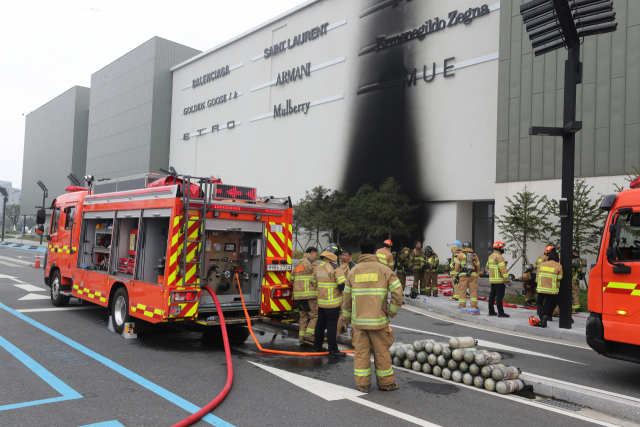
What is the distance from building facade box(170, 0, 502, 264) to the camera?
2417cm

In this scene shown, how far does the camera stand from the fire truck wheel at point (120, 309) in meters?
8.24

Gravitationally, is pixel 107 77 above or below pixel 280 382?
above

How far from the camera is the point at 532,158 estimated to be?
63.5 ft

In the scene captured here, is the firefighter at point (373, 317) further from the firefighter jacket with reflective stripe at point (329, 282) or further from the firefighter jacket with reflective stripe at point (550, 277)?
the firefighter jacket with reflective stripe at point (550, 277)

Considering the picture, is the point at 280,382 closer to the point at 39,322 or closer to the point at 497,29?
the point at 39,322

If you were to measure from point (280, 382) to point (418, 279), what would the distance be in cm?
1079

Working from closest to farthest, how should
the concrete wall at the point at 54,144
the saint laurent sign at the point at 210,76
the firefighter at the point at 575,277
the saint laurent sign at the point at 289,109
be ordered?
the firefighter at the point at 575,277
the saint laurent sign at the point at 289,109
the saint laurent sign at the point at 210,76
the concrete wall at the point at 54,144

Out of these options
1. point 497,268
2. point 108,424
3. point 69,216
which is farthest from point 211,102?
point 108,424

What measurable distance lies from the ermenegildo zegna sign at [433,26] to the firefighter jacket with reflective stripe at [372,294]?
2217 cm

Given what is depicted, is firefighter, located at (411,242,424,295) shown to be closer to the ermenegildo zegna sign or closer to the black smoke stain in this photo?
the black smoke stain

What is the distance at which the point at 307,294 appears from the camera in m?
7.88

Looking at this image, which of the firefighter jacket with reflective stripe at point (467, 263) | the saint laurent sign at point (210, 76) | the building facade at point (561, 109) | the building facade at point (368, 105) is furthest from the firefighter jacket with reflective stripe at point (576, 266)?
the saint laurent sign at point (210, 76)

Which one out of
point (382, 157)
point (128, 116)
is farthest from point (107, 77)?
point (382, 157)

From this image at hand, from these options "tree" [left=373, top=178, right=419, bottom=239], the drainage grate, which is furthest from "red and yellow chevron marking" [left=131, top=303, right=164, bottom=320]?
"tree" [left=373, top=178, right=419, bottom=239]
